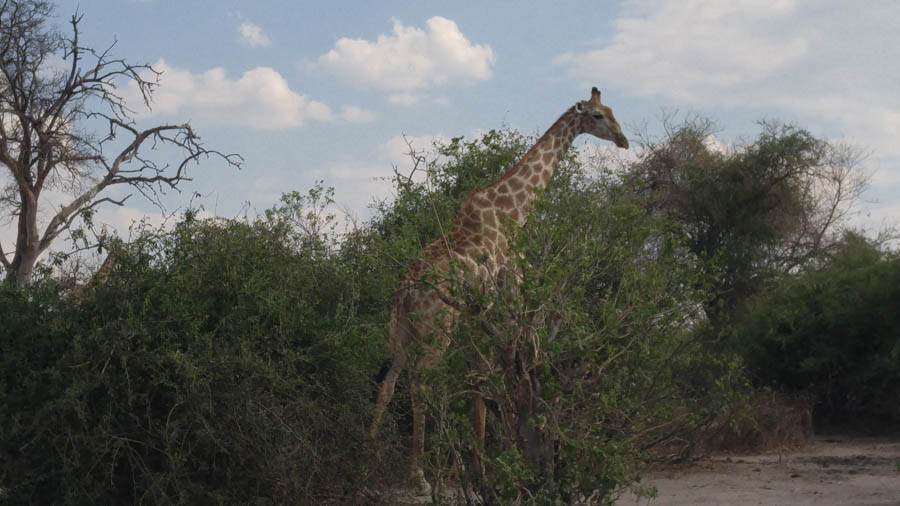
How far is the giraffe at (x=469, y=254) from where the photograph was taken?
5.39 m

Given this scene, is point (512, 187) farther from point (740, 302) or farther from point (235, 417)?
point (740, 302)

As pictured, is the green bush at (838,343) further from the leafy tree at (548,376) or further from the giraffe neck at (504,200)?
the leafy tree at (548,376)

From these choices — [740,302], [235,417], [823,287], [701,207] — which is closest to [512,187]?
[235,417]

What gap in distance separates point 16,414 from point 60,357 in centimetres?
41

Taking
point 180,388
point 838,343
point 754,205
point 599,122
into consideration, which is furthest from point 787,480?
point 754,205

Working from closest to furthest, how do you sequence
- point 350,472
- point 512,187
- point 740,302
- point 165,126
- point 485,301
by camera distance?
point 485,301 → point 350,472 → point 512,187 → point 740,302 → point 165,126

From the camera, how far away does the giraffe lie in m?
5.39

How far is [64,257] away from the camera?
5.88 m

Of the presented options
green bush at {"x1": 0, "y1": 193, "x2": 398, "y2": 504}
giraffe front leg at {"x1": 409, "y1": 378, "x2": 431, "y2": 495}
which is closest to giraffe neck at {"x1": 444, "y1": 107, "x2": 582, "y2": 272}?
giraffe front leg at {"x1": 409, "y1": 378, "x2": 431, "y2": 495}

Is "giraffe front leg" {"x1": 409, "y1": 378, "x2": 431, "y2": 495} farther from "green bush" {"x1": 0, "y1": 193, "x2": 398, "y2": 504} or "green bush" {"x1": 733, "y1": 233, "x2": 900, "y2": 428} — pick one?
"green bush" {"x1": 733, "y1": 233, "x2": 900, "y2": 428}

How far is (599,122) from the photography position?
8.65 metres

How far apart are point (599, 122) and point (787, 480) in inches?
145

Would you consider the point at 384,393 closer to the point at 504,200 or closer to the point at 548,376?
the point at 548,376

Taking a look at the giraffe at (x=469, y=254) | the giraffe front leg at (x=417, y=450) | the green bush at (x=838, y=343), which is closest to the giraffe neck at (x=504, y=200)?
the giraffe at (x=469, y=254)
